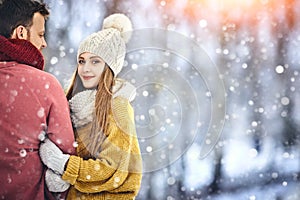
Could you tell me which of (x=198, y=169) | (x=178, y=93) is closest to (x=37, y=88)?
(x=178, y=93)

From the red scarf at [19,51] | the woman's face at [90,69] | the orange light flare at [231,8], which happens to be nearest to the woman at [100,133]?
the woman's face at [90,69]

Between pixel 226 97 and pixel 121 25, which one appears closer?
pixel 121 25

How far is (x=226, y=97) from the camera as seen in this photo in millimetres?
2613

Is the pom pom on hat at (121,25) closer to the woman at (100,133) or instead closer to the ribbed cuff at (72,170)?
the woman at (100,133)

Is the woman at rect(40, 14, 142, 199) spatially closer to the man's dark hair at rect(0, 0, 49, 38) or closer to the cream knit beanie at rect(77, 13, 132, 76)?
the cream knit beanie at rect(77, 13, 132, 76)

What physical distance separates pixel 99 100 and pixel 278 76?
67.2 inches

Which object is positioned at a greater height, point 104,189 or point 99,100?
point 99,100

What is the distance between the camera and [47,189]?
3.72 ft

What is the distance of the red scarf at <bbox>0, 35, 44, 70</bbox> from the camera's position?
113 centimetres

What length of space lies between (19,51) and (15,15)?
0.12m

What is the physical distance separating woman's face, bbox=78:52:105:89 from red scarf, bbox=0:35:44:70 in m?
0.13

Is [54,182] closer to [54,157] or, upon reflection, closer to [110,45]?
[54,157]

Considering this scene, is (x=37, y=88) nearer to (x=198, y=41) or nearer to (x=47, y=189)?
(x=47, y=189)

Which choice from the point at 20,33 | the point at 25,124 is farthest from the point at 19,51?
the point at 25,124
